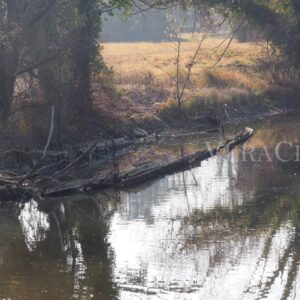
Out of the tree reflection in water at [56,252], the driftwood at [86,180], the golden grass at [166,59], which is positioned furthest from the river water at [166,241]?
the golden grass at [166,59]

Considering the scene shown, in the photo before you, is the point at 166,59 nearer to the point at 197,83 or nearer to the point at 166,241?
the point at 197,83

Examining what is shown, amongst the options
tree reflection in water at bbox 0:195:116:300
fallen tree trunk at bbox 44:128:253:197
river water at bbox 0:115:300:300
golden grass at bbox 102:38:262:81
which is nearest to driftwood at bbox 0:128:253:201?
fallen tree trunk at bbox 44:128:253:197

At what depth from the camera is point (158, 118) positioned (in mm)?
38594

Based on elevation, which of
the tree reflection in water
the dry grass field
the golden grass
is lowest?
the tree reflection in water

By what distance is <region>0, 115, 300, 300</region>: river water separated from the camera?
45.8 ft

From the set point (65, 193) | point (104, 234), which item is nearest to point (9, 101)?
point (65, 193)

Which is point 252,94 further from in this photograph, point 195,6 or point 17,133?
point 17,133

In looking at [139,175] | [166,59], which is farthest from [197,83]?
[139,175]

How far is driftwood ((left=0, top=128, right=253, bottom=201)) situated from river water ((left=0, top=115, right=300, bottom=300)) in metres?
0.36

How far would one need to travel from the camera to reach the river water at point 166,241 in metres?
14.0

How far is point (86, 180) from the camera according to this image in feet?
75.5

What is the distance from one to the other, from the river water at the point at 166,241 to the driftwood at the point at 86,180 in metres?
0.36

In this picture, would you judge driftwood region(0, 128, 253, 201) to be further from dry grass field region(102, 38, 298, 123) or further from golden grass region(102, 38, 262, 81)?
golden grass region(102, 38, 262, 81)

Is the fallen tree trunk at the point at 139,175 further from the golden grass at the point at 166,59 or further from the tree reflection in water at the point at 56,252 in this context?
the golden grass at the point at 166,59
